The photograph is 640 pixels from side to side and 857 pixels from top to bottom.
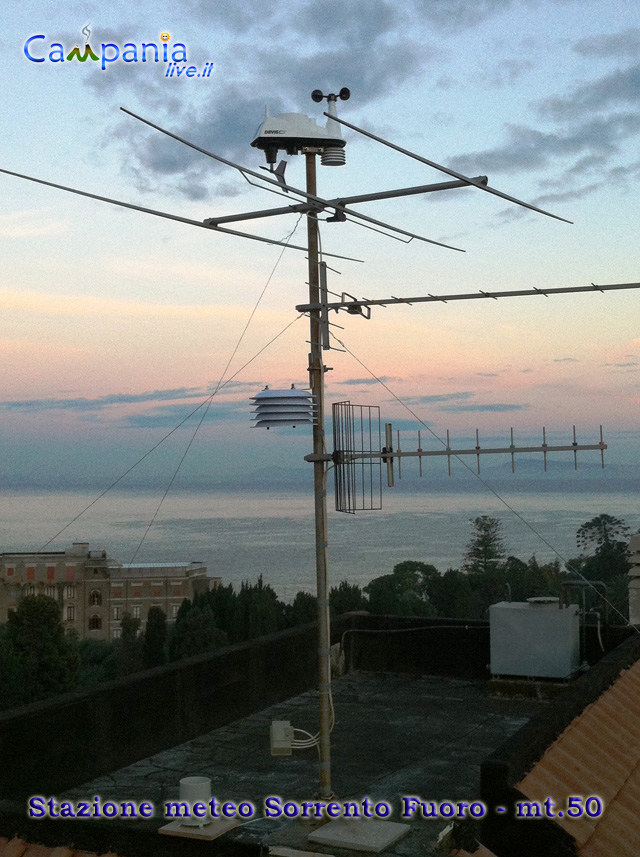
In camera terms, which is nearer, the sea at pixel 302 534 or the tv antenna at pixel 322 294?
the tv antenna at pixel 322 294

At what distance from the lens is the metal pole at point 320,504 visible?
261 inches

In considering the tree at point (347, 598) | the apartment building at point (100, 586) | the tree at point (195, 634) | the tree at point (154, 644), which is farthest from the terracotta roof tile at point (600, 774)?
the apartment building at point (100, 586)

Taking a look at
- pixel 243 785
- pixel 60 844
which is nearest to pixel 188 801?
pixel 60 844

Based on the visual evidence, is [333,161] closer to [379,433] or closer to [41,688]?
[379,433]

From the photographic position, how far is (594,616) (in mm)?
12695

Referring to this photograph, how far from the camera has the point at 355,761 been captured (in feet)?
29.3

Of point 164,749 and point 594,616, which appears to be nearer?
point 164,749

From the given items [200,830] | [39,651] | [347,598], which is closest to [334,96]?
[200,830]

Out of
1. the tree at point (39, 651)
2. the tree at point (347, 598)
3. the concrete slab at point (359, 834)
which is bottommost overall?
the tree at point (39, 651)

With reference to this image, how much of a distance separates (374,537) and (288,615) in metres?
85.1

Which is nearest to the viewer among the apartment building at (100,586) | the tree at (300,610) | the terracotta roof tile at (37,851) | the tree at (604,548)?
the terracotta roof tile at (37,851)

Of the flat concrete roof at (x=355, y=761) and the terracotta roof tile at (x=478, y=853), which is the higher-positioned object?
the terracotta roof tile at (x=478, y=853)

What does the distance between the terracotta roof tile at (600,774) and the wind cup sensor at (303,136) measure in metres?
4.84

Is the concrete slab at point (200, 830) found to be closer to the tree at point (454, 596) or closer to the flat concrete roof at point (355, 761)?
the flat concrete roof at point (355, 761)
